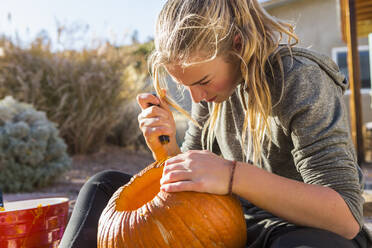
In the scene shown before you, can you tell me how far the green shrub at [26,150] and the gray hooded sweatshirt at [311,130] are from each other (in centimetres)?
336

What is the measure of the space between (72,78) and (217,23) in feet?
16.4

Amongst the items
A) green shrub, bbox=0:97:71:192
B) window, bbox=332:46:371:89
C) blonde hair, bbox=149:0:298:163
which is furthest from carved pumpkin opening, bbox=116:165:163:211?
window, bbox=332:46:371:89

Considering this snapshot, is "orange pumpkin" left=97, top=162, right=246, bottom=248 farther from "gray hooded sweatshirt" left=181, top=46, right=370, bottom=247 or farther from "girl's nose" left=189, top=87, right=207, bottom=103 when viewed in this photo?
"girl's nose" left=189, top=87, right=207, bottom=103

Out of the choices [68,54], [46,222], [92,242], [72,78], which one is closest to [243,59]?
[92,242]

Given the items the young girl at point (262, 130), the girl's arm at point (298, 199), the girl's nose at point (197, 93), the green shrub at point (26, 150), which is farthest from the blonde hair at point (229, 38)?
the green shrub at point (26, 150)

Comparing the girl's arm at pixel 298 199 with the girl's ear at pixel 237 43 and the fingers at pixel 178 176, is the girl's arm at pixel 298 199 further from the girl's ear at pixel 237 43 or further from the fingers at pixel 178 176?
the girl's ear at pixel 237 43

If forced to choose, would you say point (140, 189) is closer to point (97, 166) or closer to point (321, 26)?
point (97, 166)

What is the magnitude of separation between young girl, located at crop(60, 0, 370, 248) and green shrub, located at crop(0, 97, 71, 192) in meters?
2.91

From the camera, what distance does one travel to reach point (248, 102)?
1641mm

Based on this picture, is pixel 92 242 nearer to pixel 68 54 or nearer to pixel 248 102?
pixel 248 102

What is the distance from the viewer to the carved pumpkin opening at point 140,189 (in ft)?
5.06

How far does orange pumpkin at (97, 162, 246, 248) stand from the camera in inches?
53.8

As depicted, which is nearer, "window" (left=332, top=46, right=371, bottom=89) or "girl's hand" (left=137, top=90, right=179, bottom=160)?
"girl's hand" (left=137, top=90, right=179, bottom=160)

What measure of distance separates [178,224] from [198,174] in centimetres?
18
